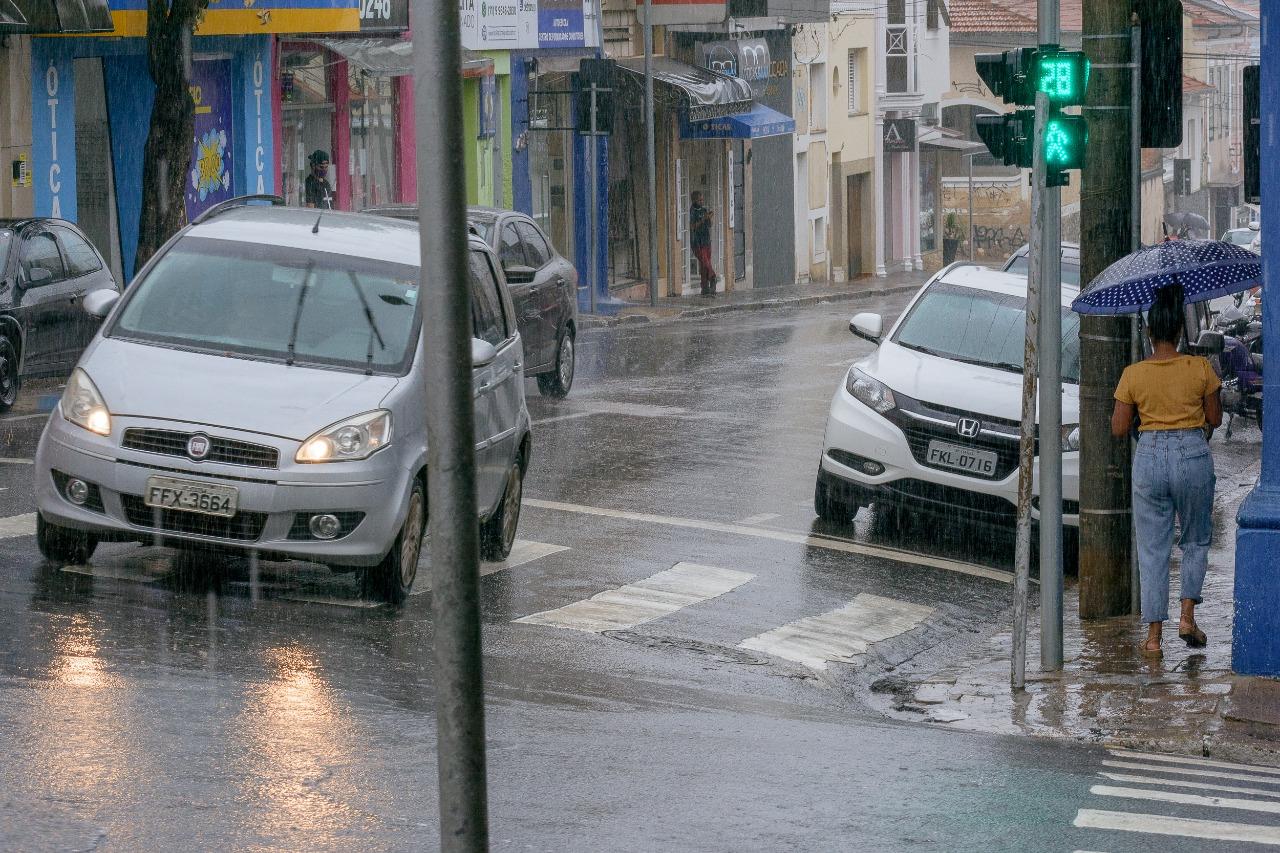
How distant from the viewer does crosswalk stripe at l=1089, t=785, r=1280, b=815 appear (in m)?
7.18

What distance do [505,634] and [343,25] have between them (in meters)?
19.9

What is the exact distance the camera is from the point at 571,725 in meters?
7.86

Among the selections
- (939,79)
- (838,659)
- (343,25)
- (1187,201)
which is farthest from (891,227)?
(838,659)

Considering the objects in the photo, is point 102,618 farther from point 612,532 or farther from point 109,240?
point 109,240

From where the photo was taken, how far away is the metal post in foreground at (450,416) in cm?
428

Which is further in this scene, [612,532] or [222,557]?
[612,532]

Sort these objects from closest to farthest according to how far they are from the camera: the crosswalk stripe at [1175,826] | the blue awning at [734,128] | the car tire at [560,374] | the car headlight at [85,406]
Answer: the crosswalk stripe at [1175,826]
the car headlight at [85,406]
the car tire at [560,374]
the blue awning at [734,128]

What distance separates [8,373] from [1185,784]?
12.5 m

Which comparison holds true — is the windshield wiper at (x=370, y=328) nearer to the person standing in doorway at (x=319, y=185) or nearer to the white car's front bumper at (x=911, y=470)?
the white car's front bumper at (x=911, y=470)

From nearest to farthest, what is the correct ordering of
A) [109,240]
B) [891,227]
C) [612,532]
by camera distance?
[612,532]
[109,240]
[891,227]

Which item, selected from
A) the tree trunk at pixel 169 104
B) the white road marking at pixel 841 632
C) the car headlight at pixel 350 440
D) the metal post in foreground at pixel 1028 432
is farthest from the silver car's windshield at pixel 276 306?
the tree trunk at pixel 169 104

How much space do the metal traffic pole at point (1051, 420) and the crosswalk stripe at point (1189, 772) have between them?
2039mm

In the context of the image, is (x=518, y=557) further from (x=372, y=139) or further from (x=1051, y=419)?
(x=372, y=139)

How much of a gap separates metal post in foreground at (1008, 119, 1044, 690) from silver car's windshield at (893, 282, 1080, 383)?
436 centimetres
